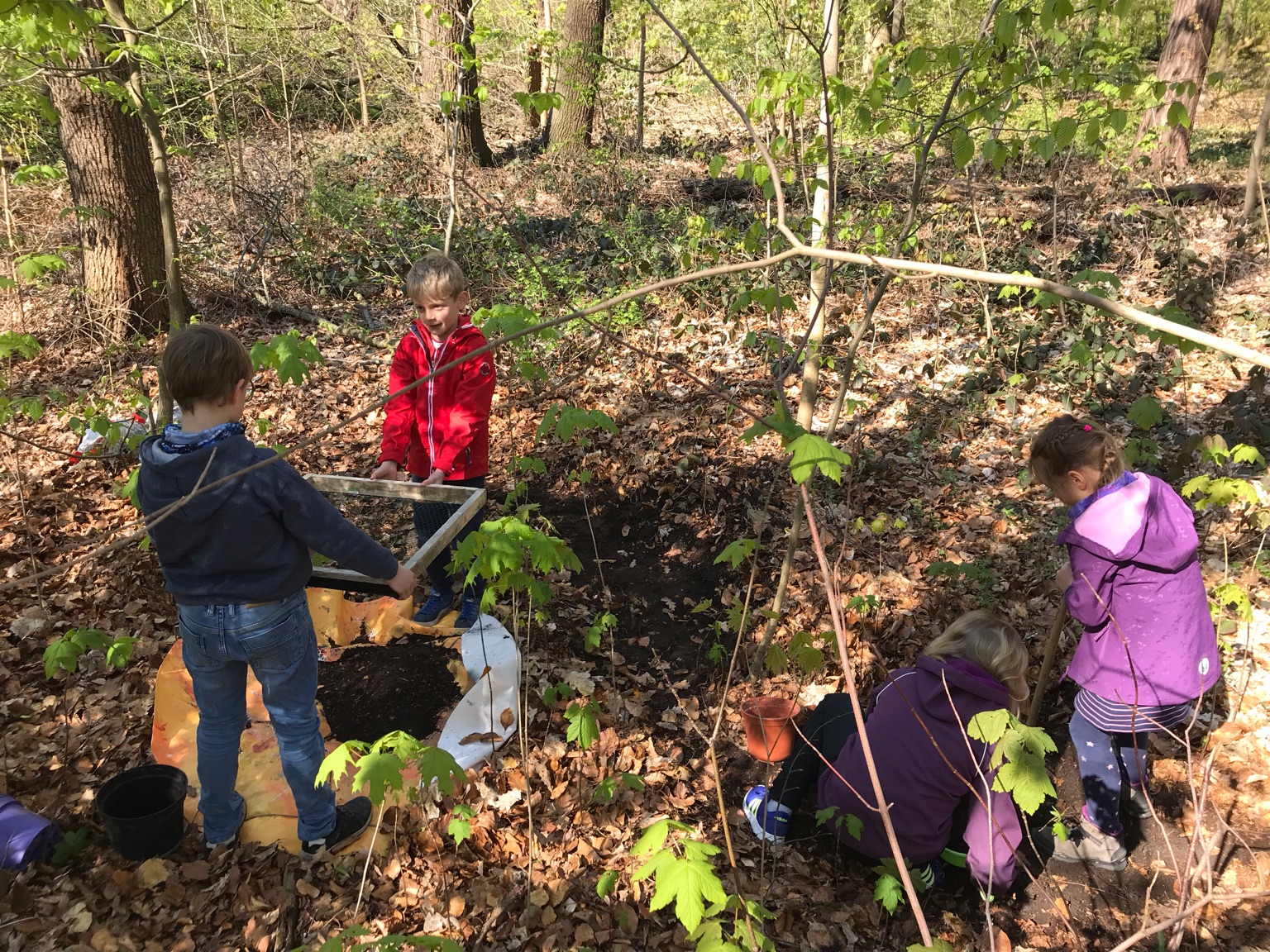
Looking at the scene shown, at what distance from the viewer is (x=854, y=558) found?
4898mm

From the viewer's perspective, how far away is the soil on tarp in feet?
11.6

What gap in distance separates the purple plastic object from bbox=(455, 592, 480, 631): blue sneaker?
1.81 metres

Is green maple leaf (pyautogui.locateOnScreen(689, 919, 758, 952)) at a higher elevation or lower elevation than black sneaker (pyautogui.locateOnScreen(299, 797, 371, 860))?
higher

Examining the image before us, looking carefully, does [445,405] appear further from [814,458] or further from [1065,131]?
[1065,131]

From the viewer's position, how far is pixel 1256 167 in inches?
274

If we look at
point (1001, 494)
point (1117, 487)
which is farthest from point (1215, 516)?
point (1117, 487)

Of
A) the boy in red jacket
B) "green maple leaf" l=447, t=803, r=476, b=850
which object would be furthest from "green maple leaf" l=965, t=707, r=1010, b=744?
the boy in red jacket

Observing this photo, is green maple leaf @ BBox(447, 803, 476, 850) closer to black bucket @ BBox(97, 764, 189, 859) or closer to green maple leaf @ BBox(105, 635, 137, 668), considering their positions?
black bucket @ BBox(97, 764, 189, 859)

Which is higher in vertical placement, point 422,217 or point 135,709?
point 422,217

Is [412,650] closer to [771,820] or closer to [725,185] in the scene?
[771,820]

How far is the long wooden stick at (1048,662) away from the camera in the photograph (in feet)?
10.6

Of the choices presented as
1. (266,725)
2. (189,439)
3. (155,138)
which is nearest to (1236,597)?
(189,439)

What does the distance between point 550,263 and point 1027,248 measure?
16.5 ft

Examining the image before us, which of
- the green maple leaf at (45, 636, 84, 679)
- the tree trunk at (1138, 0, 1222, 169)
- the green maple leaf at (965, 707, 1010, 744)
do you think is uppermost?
the tree trunk at (1138, 0, 1222, 169)
